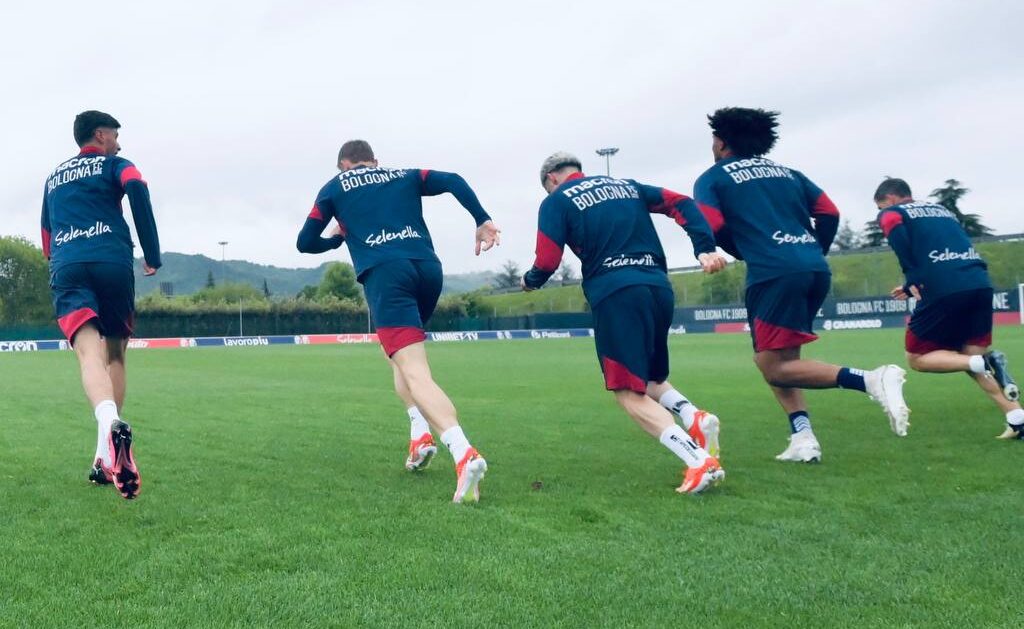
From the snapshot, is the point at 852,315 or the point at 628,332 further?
the point at 852,315

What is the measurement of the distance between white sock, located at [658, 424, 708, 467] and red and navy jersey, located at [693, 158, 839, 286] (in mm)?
1418

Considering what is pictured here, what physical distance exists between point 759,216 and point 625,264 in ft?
3.92

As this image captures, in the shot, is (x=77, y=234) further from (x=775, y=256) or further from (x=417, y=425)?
(x=775, y=256)

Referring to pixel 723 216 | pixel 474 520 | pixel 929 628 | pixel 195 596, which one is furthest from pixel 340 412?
pixel 929 628

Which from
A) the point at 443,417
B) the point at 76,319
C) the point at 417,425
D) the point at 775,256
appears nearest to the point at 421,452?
the point at 417,425

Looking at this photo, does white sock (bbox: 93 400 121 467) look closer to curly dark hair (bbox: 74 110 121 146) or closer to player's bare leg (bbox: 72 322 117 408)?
player's bare leg (bbox: 72 322 117 408)

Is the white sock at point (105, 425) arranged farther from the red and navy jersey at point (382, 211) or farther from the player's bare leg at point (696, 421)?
the player's bare leg at point (696, 421)

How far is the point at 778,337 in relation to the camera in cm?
571

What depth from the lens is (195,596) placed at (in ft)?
9.54

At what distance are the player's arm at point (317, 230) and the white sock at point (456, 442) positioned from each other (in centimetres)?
142

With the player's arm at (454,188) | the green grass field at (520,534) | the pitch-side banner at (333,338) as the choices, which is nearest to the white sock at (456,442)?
the green grass field at (520,534)

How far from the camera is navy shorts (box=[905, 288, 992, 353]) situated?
6.83 metres

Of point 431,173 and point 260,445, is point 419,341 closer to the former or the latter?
point 431,173

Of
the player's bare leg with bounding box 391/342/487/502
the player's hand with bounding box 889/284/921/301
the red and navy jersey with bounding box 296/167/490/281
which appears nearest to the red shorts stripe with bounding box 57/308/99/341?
the red and navy jersey with bounding box 296/167/490/281
